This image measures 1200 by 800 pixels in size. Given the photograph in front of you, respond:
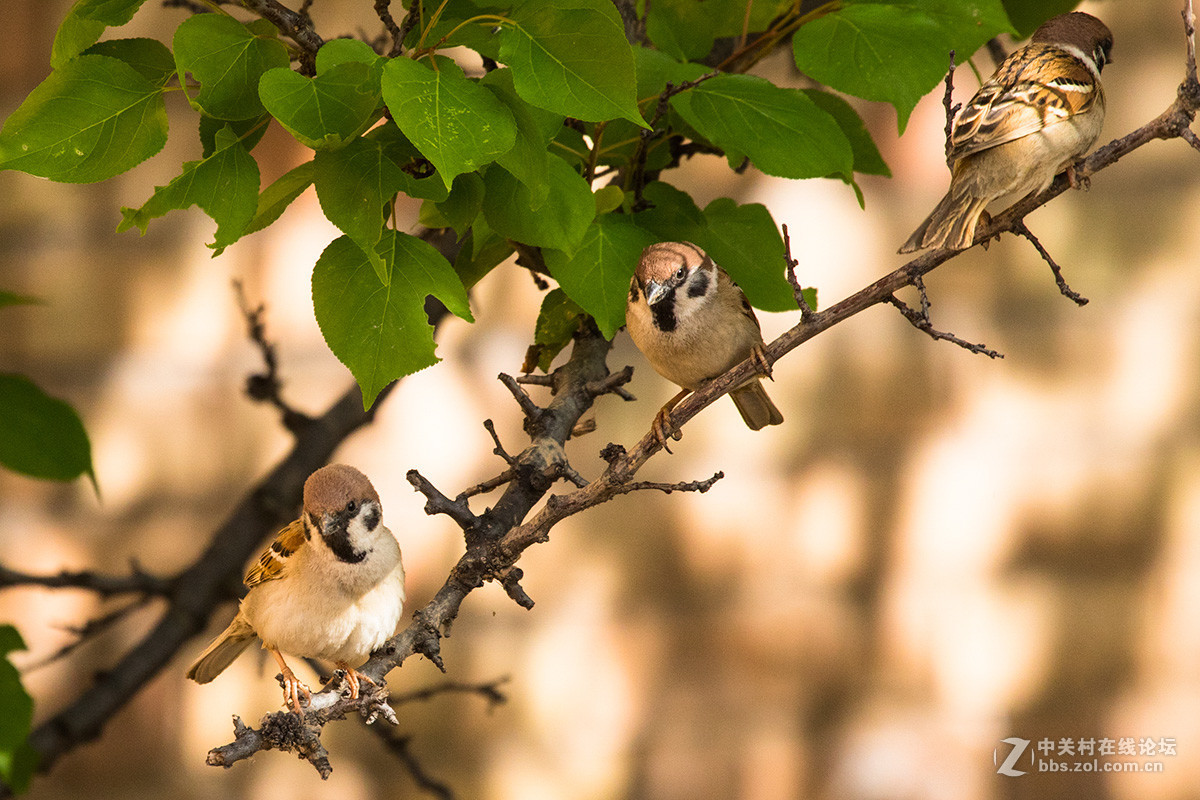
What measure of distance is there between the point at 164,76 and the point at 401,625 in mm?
1186

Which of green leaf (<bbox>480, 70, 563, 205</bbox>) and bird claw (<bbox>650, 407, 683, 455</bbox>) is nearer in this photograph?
green leaf (<bbox>480, 70, 563, 205</bbox>)

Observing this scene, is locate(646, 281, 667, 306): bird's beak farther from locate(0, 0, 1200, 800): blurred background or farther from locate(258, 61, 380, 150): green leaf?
locate(0, 0, 1200, 800): blurred background

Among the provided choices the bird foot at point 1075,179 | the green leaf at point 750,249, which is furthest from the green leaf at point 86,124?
the bird foot at point 1075,179

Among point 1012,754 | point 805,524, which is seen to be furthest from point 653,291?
point 1012,754

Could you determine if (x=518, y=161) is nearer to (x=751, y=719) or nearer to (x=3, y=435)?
(x=3, y=435)

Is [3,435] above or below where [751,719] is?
below

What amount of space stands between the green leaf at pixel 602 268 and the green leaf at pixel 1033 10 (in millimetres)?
637

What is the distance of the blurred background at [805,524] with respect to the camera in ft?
5.97

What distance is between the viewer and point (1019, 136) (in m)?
0.90

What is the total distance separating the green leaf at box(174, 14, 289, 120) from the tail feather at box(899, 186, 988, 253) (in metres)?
0.49

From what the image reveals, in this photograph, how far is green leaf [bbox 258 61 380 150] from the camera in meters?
0.69

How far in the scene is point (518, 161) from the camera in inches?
29.8

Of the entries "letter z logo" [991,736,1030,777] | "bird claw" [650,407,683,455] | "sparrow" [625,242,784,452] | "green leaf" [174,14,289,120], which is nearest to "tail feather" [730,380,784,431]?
"sparrow" [625,242,784,452]

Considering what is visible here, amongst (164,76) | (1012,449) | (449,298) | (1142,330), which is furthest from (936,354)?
(164,76)
